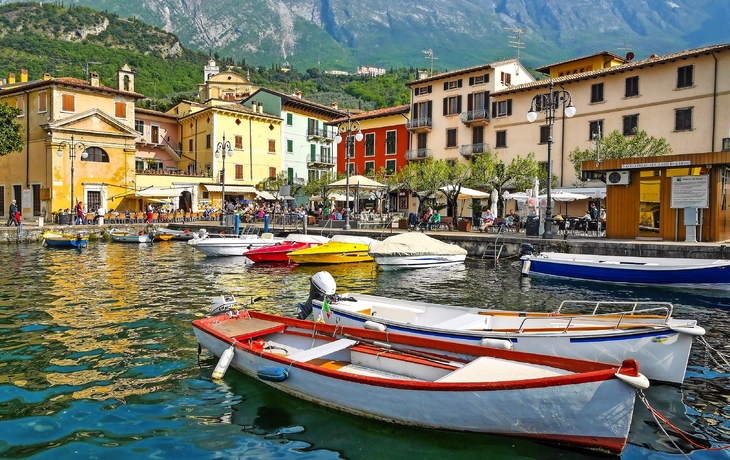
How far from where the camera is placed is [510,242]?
25.8 meters

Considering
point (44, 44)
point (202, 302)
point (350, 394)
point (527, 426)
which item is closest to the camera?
point (527, 426)

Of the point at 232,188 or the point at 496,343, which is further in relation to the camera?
the point at 232,188

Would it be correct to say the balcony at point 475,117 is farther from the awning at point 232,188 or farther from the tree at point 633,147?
the awning at point 232,188

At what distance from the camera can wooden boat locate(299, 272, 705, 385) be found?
7.65 meters

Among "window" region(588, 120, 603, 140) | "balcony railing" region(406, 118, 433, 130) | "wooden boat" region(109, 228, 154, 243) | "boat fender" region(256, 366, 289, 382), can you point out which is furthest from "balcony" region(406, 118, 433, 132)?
"boat fender" region(256, 366, 289, 382)

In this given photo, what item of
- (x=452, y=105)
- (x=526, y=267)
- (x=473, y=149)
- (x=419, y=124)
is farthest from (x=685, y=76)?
(x=526, y=267)

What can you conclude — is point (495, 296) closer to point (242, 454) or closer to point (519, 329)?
point (519, 329)

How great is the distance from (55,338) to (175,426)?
17.6 feet

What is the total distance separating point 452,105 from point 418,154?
5.19 meters

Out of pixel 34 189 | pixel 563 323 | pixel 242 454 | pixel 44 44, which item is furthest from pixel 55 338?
pixel 44 44

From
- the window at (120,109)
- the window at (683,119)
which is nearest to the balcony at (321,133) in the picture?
the window at (120,109)

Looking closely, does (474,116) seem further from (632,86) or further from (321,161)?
(321,161)

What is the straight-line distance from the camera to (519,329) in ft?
28.3

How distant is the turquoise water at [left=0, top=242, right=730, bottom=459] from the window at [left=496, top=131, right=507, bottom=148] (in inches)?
1171
